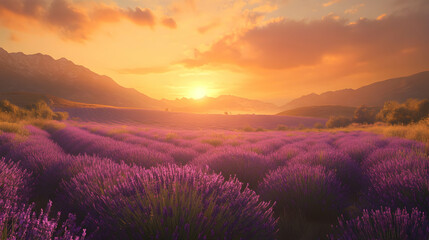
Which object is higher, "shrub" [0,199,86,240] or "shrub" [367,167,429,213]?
"shrub" [0,199,86,240]

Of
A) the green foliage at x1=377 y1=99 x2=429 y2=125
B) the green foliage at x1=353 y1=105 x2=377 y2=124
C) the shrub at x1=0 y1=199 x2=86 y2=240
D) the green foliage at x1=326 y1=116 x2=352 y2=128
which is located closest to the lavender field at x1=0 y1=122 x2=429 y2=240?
the shrub at x1=0 y1=199 x2=86 y2=240

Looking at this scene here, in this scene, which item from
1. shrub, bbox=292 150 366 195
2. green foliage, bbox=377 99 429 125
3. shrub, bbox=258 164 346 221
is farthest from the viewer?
green foliage, bbox=377 99 429 125

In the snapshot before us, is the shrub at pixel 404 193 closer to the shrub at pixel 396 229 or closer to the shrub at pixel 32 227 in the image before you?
the shrub at pixel 396 229

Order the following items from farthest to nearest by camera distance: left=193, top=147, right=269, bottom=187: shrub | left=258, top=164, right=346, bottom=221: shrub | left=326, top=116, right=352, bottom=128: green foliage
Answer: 1. left=326, top=116, right=352, bottom=128: green foliage
2. left=193, top=147, right=269, bottom=187: shrub
3. left=258, top=164, right=346, bottom=221: shrub

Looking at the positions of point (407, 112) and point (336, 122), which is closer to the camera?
point (407, 112)

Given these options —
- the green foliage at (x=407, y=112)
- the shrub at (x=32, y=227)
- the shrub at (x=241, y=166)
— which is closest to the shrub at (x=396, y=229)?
the shrub at (x=32, y=227)

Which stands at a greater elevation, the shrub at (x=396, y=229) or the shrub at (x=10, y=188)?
the shrub at (x=10, y=188)

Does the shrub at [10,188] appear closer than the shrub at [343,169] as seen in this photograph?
Yes

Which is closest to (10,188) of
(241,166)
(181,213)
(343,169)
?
(181,213)

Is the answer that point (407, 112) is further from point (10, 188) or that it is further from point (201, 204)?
point (10, 188)

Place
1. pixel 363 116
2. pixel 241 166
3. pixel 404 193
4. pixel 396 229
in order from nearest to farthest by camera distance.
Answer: pixel 396 229 < pixel 404 193 < pixel 241 166 < pixel 363 116

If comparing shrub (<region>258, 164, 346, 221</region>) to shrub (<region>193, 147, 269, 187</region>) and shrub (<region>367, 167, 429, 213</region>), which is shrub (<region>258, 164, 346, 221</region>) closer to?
shrub (<region>367, 167, 429, 213</region>)

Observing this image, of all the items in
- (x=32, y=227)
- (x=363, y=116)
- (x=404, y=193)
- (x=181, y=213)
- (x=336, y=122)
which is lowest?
(x=336, y=122)

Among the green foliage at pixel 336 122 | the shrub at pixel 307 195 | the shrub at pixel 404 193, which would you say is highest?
the shrub at pixel 404 193
